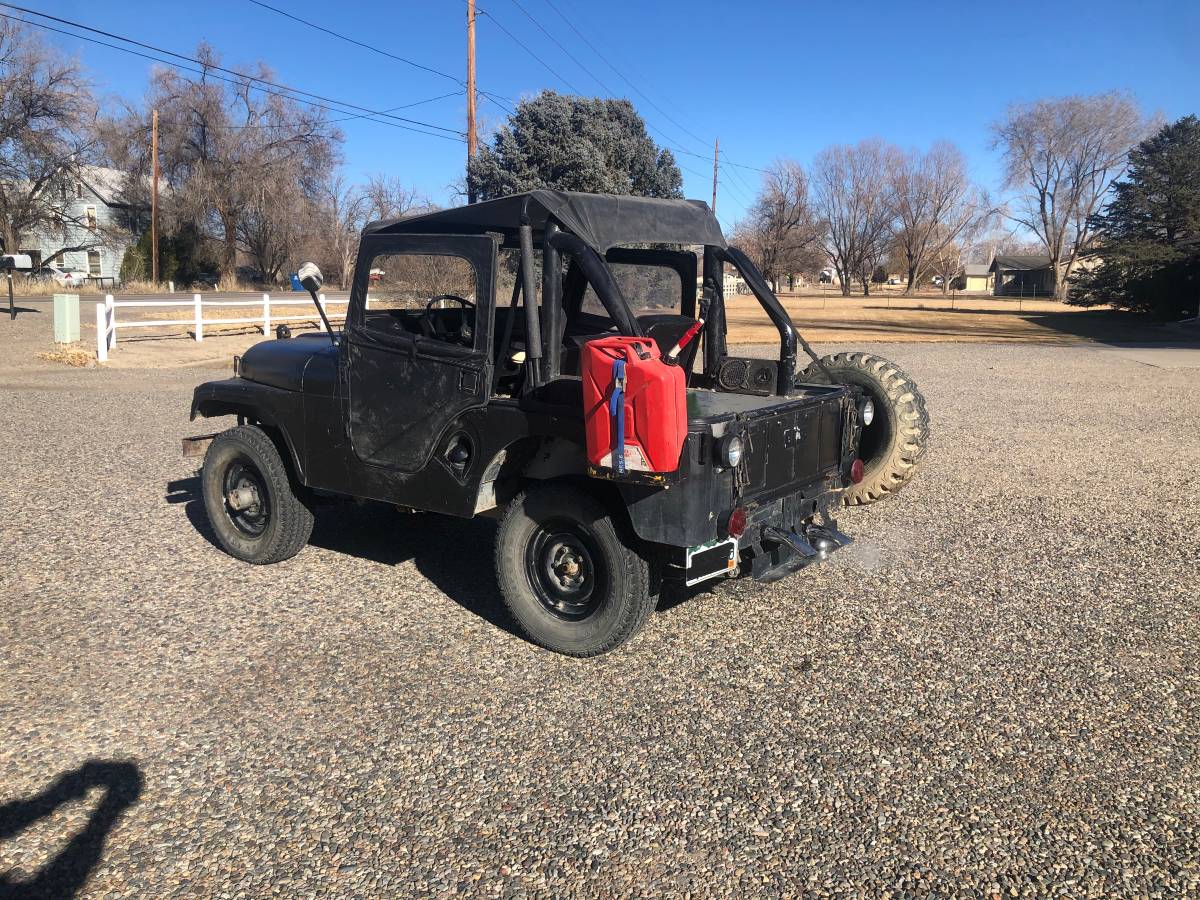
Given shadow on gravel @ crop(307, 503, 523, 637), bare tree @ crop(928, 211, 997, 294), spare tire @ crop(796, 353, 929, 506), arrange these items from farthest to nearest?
bare tree @ crop(928, 211, 997, 294), spare tire @ crop(796, 353, 929, 506), shadow on gravel @ crop(307, 503, 523, 637)

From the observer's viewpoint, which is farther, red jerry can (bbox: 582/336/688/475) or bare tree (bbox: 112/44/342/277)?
bare tree (bbox: 112/44/342/277)

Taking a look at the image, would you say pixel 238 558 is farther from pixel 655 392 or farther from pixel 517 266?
pixel 655 392

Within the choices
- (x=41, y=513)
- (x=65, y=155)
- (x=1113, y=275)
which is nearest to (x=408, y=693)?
(x=41, y=513)

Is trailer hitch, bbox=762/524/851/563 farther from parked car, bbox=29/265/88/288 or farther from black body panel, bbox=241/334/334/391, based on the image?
parked car, bbox=29/265/88/288

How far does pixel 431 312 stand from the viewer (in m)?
5.03

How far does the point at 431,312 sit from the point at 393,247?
39cm

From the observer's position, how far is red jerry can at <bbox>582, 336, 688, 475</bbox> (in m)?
3.61

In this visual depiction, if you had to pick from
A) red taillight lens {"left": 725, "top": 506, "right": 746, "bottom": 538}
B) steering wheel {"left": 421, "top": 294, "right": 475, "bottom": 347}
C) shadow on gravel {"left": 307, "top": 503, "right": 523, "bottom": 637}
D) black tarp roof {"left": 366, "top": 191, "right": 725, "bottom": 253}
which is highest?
black tarp roof {"left": 366, "top": 191, "right": 725, "bottom": 253}

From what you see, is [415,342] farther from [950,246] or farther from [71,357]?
[950,246]

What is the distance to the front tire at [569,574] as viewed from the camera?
416 cm

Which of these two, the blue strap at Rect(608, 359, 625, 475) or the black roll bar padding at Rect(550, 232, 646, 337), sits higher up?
the black roll bar padding at Rect(550, 232, 646, 337)

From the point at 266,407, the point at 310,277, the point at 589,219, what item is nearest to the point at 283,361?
the point at 266,407

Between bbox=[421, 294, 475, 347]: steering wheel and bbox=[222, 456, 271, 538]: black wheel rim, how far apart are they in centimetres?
160

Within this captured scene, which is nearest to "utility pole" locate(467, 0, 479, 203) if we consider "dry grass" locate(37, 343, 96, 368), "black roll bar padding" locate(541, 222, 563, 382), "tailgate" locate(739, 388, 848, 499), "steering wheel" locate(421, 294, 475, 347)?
"dry grass" locate(37, 343, 96, 368)
